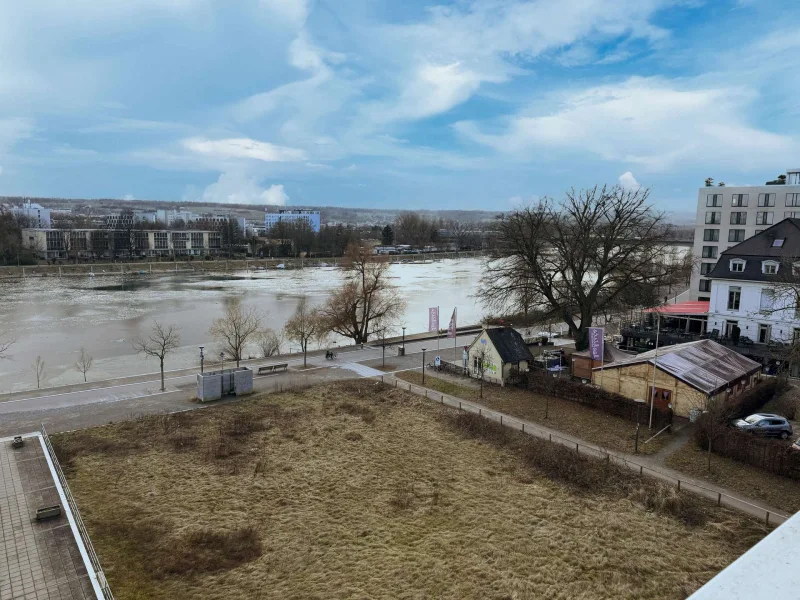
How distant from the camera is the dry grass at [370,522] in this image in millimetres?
8883

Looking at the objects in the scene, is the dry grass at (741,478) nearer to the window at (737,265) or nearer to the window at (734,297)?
the window at (734,297)

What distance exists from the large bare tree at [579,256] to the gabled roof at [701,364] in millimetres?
5417

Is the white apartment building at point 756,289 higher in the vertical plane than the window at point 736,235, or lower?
lower

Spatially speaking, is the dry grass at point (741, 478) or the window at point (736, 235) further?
the window at point (736, 235)

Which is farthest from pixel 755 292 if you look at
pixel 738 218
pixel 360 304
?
pixel 360 304

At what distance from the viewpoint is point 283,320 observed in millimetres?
37812

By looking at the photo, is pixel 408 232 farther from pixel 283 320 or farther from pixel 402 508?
pixel 402 508

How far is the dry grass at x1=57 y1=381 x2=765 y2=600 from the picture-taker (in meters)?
8.88

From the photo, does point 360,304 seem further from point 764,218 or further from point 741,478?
point 764,218

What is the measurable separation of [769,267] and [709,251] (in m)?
15.0

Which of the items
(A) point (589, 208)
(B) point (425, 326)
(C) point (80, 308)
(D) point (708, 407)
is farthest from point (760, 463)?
(C) point (80, 308)

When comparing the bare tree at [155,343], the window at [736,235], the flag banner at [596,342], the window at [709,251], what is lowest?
the bare tree at [155,343]

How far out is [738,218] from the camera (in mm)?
36281

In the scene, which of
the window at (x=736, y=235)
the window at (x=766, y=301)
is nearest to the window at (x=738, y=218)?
the window at (x=736, y=235)
